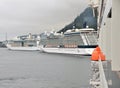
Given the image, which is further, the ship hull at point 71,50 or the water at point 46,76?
the ship hull at point 71,50

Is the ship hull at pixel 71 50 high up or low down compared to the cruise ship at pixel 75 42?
down

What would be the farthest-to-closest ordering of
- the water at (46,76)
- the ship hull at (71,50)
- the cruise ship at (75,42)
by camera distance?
1. the cruise ship at (75,42)
2. the ship hull at (71,50)
3. the water at (46,76)

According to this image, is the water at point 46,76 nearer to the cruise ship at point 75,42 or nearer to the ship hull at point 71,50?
the ship hull at point 71,50

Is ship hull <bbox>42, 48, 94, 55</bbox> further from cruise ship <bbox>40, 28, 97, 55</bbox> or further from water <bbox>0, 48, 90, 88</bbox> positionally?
water <bbox>0, 48, 90, 88</bbox>

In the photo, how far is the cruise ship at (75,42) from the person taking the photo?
323 feet

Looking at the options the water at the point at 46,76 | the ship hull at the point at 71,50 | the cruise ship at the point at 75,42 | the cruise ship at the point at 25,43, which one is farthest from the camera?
the cruise ship at the point at 25,43

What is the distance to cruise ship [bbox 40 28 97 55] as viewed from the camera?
323ft

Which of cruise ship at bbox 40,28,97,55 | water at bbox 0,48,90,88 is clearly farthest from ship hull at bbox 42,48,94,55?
water at bbox 0,48,90,88

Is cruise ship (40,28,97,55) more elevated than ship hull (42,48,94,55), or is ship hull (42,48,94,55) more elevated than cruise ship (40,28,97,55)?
cruise ship (40,28,97,55)

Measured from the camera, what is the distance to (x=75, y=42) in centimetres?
10862

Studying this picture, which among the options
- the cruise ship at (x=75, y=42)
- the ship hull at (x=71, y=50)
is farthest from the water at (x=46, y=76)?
the cruise ship at (x=75, y=42)

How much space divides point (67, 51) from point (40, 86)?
79729mm

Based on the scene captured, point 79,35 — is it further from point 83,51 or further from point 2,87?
point 2,87

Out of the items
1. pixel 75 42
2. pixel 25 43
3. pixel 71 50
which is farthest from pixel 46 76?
pixel 25 43
